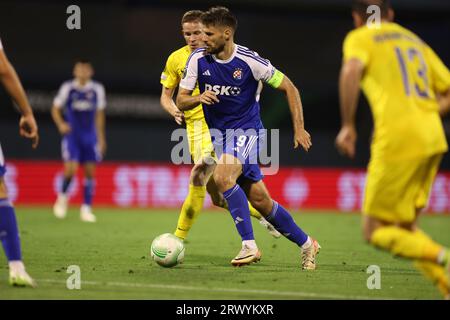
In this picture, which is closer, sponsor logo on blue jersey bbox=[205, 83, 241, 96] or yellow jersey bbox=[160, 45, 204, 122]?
sponsor logo on blue jersey bbox=[205, 83, 241, 96]

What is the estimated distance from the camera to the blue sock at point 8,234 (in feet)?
20.2

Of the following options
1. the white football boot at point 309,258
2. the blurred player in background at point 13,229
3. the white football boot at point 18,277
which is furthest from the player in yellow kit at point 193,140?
the white football boot at point 18,277

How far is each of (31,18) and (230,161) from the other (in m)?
12.3

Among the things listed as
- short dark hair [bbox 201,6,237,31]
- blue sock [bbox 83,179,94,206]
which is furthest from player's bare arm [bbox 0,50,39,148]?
blue sock [bbox 83,179,94,206]

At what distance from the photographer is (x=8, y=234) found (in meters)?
6.17

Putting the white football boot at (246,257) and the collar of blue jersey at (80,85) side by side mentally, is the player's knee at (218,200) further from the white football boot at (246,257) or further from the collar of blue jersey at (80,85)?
the collar of blue jersey at (80,85)

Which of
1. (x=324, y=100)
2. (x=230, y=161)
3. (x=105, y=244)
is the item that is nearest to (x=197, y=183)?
(x=230, y=161)

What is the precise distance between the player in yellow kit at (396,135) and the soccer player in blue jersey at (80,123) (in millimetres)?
9720

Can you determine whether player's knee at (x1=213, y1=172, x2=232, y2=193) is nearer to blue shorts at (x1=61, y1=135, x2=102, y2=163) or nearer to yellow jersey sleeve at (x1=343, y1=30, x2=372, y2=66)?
yellow jersey sleeve at (x1=343, y1=30, x2=372, y2=66)

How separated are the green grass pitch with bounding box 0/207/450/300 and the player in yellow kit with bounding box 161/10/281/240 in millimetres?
521

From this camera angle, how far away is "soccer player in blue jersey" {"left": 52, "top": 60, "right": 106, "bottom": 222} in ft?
48.5

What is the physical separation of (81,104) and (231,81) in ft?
25.8

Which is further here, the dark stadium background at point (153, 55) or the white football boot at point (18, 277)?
the dark stadium background at point (153, 55)
